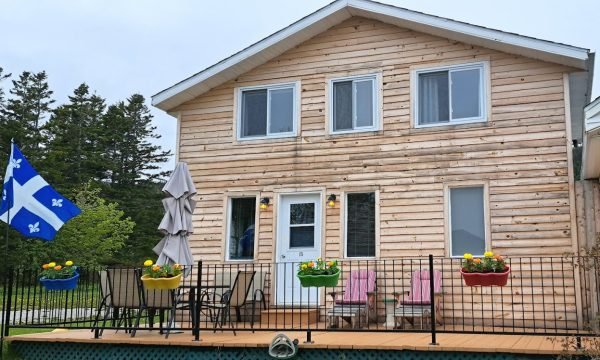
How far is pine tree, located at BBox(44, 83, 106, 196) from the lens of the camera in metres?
38.0

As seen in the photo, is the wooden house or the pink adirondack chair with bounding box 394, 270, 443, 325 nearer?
the pink adirondack chair with bounding box 394, 270, 443, 325

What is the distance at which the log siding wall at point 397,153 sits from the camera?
9.91 meters

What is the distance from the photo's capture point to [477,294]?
9.91 metres

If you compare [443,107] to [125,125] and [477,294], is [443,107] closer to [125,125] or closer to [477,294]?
[477,294]

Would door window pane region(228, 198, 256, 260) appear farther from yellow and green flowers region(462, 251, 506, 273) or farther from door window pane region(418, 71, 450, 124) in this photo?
yellow and green flowers region(462, 251, 506, 273)

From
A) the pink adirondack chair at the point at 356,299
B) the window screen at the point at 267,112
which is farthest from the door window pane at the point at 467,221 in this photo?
the window screen at the point at 267,112

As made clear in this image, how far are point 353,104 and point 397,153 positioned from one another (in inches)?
50.8

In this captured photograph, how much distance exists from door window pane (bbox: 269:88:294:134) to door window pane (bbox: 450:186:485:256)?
3305mm

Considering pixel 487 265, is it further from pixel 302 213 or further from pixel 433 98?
pixel 302 213

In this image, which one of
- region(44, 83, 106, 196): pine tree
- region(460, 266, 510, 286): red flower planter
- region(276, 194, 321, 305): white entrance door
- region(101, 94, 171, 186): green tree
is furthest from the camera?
region(101, 94, 171, 186): green tree

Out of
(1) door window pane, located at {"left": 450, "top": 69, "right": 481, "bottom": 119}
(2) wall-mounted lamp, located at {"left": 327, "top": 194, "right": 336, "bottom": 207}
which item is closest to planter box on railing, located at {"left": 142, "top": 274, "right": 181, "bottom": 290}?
(2) wall-mounted lamp, located at {"left": 327, "top": 194, "right": 336, "bottom": 207}

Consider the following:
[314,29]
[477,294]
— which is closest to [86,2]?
[314,29]

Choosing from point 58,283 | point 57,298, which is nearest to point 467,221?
point 58,283

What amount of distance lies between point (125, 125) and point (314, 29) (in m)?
34.2
